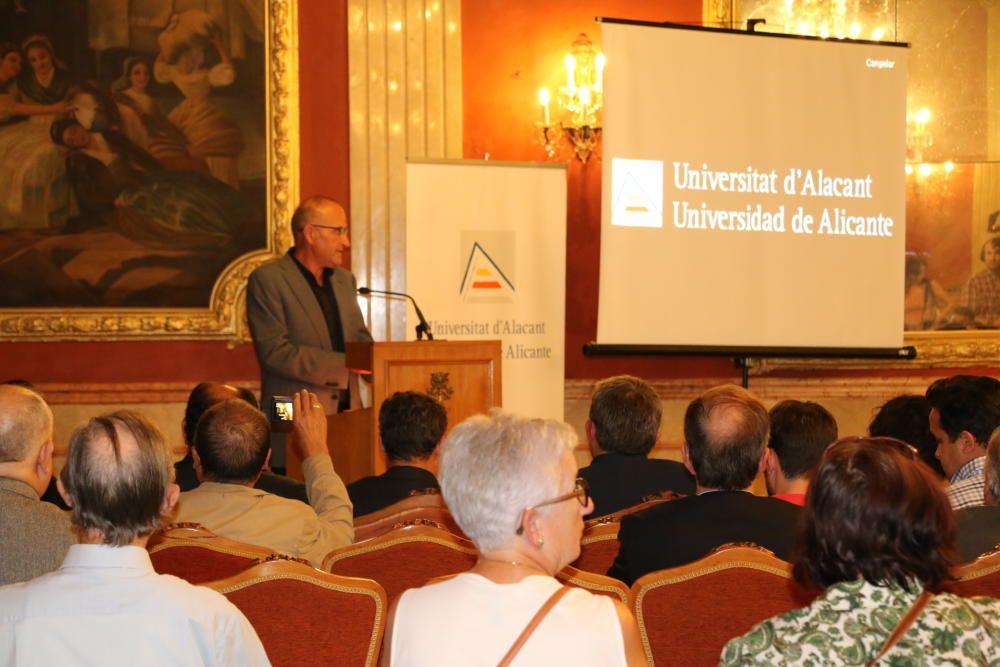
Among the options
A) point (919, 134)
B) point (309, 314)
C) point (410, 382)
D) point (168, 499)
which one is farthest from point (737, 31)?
point (168, 499)

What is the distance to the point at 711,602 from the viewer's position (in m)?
2.36

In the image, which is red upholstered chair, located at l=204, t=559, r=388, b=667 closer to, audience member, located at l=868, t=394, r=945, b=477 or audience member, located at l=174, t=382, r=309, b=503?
audience member, located at l=174, t=382, r=309, b=503

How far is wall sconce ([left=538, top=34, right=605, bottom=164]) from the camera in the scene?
7.44 m

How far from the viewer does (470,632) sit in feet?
6.11

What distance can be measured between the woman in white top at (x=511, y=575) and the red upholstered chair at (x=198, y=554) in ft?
2.43

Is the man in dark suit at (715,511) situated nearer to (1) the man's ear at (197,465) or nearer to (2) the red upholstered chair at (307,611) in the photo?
(2) the red upholstered chair at (307,611)

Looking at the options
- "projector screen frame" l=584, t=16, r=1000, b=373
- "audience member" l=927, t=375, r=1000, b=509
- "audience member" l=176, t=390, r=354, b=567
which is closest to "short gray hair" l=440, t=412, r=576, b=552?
"audience member" l=176, t=390, r=354, b=567

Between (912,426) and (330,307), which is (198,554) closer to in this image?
(912,426)

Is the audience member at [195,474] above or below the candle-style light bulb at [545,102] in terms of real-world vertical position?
below

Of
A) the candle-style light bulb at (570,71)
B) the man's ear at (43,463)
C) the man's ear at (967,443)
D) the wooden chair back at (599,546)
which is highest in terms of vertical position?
the candle-style light bulb at (570,71)

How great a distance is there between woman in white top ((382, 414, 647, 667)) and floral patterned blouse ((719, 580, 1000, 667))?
213mm

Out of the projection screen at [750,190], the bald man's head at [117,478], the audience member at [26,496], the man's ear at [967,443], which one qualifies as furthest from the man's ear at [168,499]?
the projection screen at [750,190]

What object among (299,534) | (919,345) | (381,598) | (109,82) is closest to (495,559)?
(381,598)

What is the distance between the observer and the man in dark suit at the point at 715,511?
283cm
